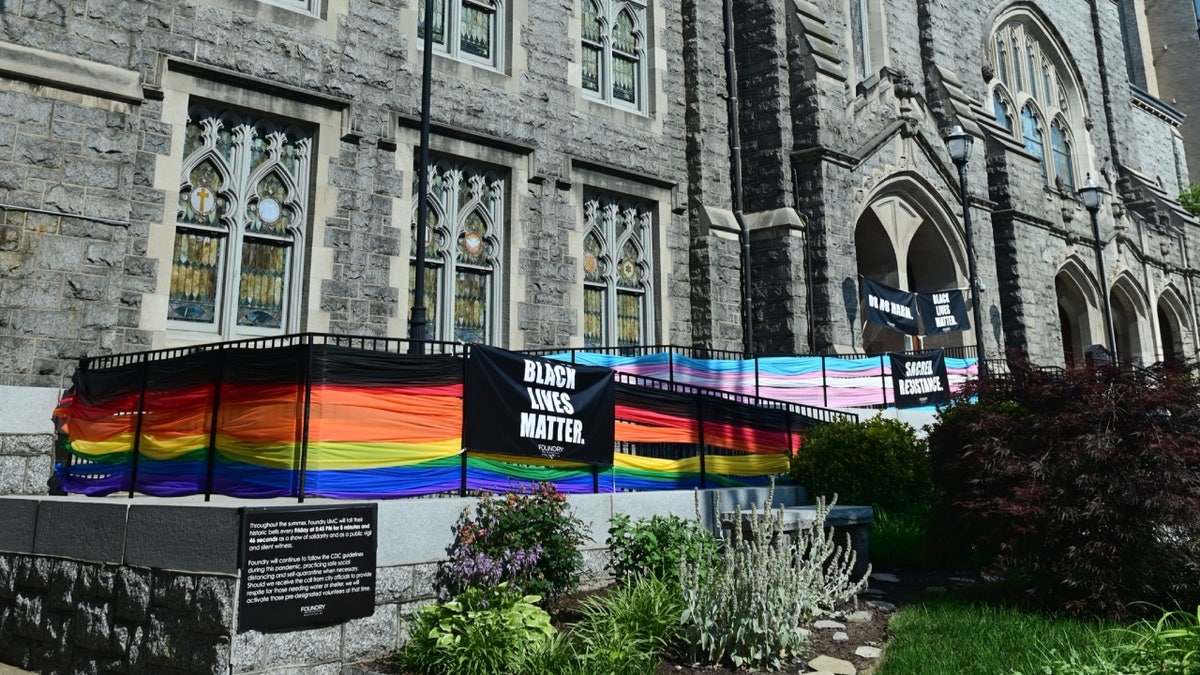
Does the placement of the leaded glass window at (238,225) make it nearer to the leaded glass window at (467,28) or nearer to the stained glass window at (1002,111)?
the leaded glass window at (467,28)

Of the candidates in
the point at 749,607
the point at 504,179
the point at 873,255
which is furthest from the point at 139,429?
the point at 873,255

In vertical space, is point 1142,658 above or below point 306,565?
below

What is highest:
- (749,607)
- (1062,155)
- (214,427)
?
(1062,155)

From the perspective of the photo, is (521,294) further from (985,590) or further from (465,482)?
(985,590)

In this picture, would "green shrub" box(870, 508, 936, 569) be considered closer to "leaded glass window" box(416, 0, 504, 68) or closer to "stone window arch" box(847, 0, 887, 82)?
"leaded glass window" box(416, 0, 504, 68)

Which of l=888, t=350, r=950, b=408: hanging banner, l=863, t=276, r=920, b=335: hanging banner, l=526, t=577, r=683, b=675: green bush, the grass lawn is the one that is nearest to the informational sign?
l=526, t=577, r=683, b=675: green bush

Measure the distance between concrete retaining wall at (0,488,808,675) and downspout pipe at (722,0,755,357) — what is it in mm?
9956

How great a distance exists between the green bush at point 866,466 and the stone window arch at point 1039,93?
2108cm

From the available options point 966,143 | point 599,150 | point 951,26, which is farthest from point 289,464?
point 951,26

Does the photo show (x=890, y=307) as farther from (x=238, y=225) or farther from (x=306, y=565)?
(x=306, y=565)

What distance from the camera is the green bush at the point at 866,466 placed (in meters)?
11.5

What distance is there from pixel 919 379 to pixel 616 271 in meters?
6.36

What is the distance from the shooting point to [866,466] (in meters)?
11.5

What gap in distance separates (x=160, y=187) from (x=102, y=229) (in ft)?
3.29
